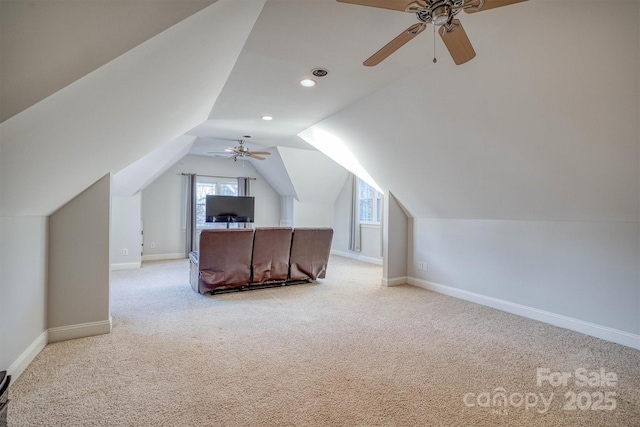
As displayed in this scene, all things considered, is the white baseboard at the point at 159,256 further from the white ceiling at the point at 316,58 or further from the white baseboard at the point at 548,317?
the white baseboard at the point at 548,317

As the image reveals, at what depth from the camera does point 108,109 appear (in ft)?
6.43

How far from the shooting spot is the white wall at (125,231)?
19.6ft

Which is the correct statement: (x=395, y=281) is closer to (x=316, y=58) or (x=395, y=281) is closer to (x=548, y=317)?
(x=548, y=317)

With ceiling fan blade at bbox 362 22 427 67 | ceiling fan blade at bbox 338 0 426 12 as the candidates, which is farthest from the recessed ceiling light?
ceiling fan blade at bbox 338 0 426 12

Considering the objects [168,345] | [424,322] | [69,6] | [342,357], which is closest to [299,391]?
[342,357]

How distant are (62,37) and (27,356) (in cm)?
244

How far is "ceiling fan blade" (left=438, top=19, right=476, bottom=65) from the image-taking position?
1.73m

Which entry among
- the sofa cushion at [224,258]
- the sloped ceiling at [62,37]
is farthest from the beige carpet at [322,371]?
the sloped ceiling at [62,37]

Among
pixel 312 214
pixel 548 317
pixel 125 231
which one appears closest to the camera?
pixel 548 317

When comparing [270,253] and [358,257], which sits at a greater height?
[270,253]

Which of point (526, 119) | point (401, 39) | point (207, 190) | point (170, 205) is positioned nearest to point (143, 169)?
point (170, 205)

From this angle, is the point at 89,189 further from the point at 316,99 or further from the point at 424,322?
the point at 424,322

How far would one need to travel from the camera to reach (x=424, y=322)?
134 inches

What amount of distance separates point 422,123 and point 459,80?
0.67 m
